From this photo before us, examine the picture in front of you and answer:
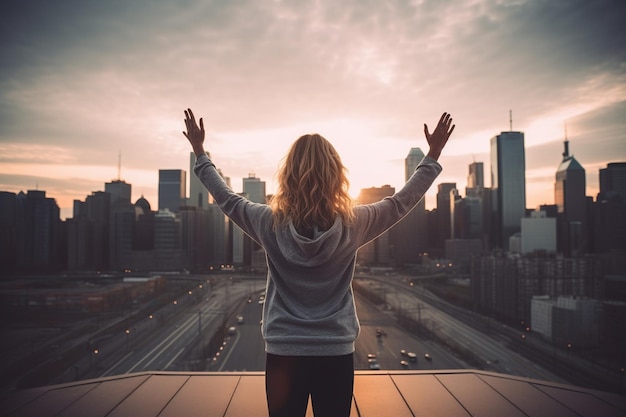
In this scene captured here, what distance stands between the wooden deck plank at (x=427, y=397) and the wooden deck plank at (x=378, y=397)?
0.15 feet

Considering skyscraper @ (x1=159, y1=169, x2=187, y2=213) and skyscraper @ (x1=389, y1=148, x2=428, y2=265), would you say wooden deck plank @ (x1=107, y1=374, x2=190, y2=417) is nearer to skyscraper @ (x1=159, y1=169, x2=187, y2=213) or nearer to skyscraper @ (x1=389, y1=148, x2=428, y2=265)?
skyscraper @ (x1=389, y1=148, x2=428, y2=265)

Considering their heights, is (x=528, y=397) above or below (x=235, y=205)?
below

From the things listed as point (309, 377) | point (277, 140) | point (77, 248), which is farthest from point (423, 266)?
point (309, 377)

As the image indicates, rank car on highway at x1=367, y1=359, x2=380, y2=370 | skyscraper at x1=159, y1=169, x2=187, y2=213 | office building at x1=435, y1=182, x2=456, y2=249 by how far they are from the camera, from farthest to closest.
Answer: skyscraper at x1=159, y1=169, x2=187, y2=213, office building at x1=435, y1=182, x2=456, y2=249, car on highway at x1=367, y1=359, x2=380, y2=370

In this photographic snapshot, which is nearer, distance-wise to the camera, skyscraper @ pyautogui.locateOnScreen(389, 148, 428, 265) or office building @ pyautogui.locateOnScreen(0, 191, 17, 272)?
office building @ pyautogui.locateOnScreen(0, 191, 17, 272)

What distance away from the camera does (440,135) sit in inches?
49.3

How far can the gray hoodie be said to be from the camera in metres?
0.94

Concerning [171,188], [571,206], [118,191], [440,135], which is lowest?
[440,135]

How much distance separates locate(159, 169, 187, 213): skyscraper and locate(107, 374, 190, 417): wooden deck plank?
93.2 feet

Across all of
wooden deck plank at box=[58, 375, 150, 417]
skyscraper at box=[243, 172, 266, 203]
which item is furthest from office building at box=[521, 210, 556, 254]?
wooden deck plank at box=[58, 375, 150, 417]

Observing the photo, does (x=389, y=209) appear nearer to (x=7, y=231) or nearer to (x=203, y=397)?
(x=203, y=397)

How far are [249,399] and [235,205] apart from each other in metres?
1.50

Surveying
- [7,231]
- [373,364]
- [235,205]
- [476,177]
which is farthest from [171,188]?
[235,205]

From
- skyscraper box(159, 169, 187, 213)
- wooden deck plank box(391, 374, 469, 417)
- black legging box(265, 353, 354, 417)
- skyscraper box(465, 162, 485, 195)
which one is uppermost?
skyscraper box(465, 162, 485, 195)
